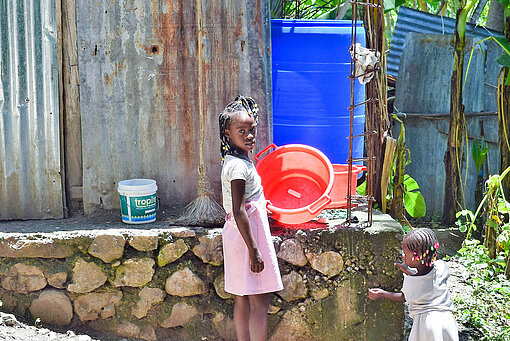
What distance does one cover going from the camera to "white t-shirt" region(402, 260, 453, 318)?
118 inches

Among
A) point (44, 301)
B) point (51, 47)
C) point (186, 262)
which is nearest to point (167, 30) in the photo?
point (51, 47)

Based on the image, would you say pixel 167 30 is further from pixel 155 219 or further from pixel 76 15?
pixel 155 219

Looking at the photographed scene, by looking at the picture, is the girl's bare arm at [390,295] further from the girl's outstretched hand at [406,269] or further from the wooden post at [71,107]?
the wooden post at [71,107]

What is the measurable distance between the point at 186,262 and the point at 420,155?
3172mm

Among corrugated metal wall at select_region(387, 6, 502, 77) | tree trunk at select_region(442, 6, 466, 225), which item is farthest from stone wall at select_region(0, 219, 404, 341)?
corrugated metal wall at select_region(387, 6, 502, 77)

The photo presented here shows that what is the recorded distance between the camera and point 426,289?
3002mm

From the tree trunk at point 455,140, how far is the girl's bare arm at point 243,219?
2.93 m

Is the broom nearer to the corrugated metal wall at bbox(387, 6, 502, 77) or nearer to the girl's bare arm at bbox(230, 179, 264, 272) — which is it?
the girl's bare arm at bbox(230, 179, 264, 272)

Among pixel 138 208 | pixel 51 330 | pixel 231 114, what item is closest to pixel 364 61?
pixel 231 114

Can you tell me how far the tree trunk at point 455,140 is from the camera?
17.2 feet

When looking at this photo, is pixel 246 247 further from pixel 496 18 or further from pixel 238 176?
pixel 496 18

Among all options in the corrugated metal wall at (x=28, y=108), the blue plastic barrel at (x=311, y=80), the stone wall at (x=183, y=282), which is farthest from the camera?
the blue plastic barrel at (x=311, y=80)

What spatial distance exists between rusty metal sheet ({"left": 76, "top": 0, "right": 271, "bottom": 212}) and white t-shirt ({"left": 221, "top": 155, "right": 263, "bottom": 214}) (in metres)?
0.87

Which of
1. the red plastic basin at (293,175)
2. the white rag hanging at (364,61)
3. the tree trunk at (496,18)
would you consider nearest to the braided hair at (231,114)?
the red plastic basin at (293,175)
